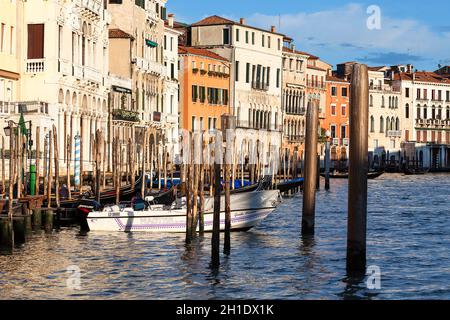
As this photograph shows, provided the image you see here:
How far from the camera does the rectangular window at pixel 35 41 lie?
1372 inches

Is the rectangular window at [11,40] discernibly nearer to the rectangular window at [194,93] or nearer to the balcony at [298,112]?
the rectangular window at [194,93]

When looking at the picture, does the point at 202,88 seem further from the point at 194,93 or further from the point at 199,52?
the point at 199,52

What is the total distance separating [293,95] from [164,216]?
51261mm

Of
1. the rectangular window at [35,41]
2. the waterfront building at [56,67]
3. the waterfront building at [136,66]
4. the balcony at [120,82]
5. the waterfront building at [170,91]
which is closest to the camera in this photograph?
the waterfront building at [56,67]

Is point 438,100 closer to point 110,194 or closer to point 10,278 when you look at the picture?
point 110,194

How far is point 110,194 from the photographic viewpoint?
2816 centimetres

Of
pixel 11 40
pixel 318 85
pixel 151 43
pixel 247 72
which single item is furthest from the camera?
pixel 318 85

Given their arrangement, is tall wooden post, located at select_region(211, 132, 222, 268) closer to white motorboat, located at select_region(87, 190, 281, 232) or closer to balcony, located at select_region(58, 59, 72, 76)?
white motorboat, located at select_region(87, 190, 281, 232)

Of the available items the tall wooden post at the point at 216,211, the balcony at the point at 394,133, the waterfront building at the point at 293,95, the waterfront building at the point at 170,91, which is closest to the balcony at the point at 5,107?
the tall wooden post at the point at 216,211

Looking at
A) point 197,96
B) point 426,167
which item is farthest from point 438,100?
point 197,96

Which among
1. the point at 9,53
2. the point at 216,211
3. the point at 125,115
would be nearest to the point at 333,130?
the point at 125,115

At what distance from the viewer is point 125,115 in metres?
45.1

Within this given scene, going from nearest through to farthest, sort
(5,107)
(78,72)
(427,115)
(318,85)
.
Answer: (5,107) < (78,72) < (318,85) < (427,115)

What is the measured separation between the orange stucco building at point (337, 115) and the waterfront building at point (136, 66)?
30.0 meters
